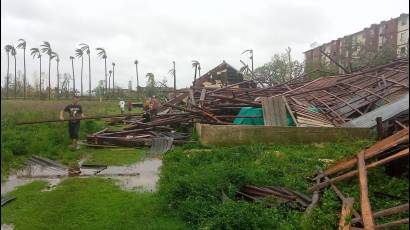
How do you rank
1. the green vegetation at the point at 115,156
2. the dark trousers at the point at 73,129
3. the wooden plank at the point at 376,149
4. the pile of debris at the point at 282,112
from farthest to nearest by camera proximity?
the dark trousers at the point at 73,129
the pile of debris at the point at 282,112
the green vegetation at the point at 115,156
the wooden plank at the point at 376,149

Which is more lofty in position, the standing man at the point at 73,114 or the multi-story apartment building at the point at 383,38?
the multi-story apartment building at the point at 383,38

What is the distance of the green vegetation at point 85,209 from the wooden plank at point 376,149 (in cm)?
251

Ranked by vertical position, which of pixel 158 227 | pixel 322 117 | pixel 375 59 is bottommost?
pixel 158 227

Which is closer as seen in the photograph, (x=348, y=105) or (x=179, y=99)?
(x=348, y=105)

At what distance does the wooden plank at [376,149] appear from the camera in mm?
3755

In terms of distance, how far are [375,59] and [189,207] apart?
872 cm

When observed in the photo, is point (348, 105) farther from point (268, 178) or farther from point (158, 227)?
point (158, 227)

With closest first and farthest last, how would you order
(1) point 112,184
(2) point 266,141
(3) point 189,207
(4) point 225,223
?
(4) point 225,223 → (3) point 189,207 → (1) point 112,184 → (2) point 266,141

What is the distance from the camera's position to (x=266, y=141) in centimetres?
1100

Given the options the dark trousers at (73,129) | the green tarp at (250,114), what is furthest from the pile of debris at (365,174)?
the dark trousers at (73,129)

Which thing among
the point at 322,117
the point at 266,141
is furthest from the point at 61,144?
the point at 322,117

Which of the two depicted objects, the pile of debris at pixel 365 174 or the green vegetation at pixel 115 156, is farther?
the green vegetation at pixel 115 156

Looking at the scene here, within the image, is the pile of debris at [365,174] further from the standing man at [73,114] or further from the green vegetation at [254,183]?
the standing man at [73,114]

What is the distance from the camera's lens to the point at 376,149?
4.48 metres
